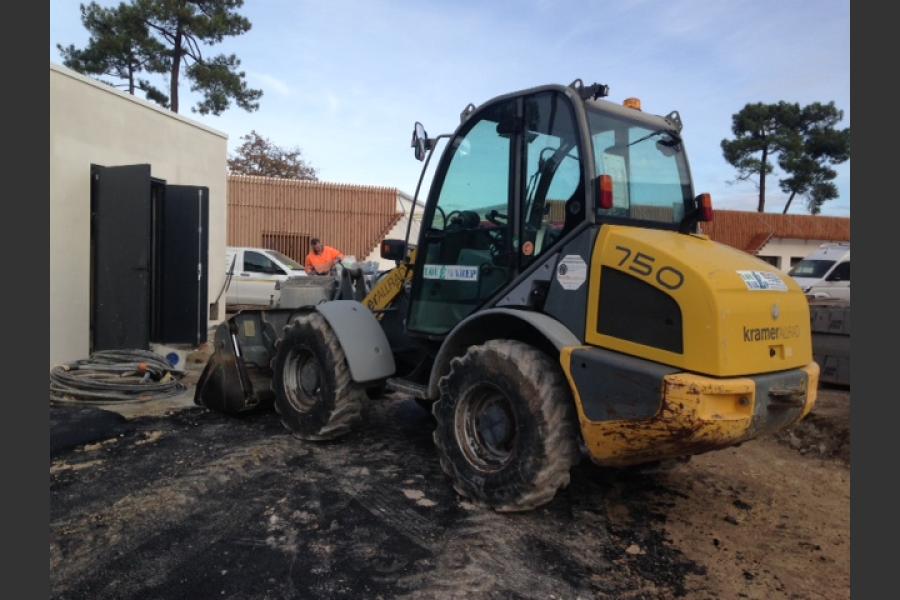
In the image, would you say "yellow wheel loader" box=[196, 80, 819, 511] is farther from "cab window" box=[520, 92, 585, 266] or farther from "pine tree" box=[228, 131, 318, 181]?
"pine tree" box=[228, 131, 318, 181]

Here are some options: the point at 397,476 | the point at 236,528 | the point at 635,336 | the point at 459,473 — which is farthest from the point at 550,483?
the point at 236,528

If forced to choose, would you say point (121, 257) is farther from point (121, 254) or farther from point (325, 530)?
point (325, 530)

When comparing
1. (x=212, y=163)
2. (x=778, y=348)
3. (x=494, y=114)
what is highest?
(x=212, y=163)

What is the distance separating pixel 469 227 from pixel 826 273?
529 inches

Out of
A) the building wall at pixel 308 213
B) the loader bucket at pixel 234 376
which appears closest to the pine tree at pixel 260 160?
the building wall at pixel 308 213

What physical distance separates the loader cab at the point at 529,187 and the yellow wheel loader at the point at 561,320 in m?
0.01

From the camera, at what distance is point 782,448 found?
6195mm

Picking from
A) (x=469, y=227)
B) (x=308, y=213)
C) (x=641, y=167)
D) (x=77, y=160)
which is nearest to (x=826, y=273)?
(x=641, y=167)

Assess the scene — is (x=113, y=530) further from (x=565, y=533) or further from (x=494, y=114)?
(x=494, y=114)

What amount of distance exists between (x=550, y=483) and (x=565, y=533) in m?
0.34

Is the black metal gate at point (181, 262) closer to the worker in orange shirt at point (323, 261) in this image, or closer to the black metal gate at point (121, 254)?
the black metal gate at point (121, 254)

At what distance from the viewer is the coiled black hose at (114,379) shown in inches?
269

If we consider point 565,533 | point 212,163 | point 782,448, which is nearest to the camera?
point 565,533

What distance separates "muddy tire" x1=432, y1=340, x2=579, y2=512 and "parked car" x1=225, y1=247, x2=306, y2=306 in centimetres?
1207
